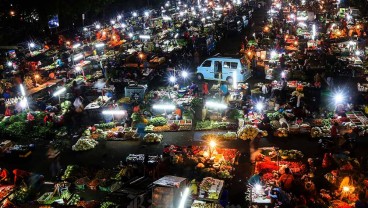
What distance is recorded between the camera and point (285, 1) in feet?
190

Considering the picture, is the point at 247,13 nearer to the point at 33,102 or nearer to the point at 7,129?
the point at 33,102

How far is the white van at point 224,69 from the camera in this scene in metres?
23.1

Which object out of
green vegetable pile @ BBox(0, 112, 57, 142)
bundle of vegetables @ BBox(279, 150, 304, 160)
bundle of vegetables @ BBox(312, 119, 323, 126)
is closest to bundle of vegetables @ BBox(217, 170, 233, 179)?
bundle of vegetables @ BBox(279, 150, 304, 160)

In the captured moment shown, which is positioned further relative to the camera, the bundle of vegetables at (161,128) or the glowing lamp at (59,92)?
the glowing lamp at (59,92)

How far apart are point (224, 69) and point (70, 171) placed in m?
13.1

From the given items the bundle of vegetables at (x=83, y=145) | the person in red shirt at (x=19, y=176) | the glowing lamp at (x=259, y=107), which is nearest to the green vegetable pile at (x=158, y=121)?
the bundle of vegetables at (x=83, y=145)

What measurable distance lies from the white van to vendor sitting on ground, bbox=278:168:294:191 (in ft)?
37.8

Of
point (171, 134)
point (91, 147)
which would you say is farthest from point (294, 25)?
point (91, 147)

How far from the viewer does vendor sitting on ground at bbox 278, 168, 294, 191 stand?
38.4 ft

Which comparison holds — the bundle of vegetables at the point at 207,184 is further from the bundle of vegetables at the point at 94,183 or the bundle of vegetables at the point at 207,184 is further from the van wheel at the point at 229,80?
the van wheel at the point at 229,80

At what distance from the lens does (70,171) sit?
1410 centimetres

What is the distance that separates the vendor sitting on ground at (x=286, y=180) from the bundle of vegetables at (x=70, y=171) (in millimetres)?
8038

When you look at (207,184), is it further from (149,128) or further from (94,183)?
(149,128)

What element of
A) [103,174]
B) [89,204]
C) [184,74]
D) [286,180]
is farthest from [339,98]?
[89,204]
